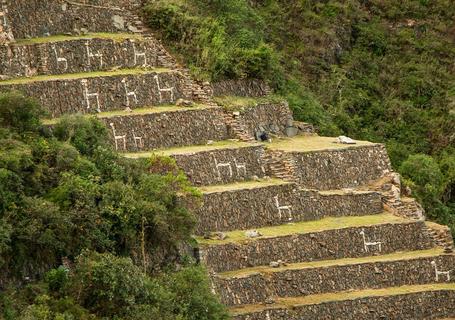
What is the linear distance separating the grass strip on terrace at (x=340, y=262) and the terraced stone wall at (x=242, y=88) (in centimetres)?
905

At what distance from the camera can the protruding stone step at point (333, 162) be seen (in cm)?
7150

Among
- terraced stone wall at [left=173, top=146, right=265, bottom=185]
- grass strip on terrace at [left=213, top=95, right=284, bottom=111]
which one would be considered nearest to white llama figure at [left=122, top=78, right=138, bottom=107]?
terraced stone wall at [left=173, top=146, right=265, bottom=185]

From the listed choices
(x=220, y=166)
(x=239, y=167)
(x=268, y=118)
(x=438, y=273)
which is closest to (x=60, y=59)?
(x=220, y=166)

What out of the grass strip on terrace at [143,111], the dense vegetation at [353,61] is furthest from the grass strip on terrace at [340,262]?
the dense vegetation at [353,61]

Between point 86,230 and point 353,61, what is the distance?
95.2 feet

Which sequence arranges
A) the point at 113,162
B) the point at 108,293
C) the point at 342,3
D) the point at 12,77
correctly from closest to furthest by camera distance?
the point at 108,293
the point at 113,162
the point at 12,77
the point at 342,3

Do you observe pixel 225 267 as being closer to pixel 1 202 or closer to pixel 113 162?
pixel 113 162

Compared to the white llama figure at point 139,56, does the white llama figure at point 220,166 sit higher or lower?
lower

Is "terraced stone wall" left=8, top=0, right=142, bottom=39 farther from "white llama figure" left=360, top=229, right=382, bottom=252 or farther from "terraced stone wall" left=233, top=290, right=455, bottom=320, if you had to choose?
"terraced stone wall" left=233, top=290, right=455, bottom=320

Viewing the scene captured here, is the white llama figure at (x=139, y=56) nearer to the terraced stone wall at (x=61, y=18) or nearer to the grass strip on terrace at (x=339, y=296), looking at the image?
the terraced stone wall at (x=61, y=18)

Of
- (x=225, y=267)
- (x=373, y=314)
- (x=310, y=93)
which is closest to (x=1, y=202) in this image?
(x=225, y=267)

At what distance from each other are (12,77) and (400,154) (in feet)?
67.4

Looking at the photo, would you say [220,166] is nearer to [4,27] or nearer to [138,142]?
[138,142]

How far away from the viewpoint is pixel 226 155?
2736 inches
